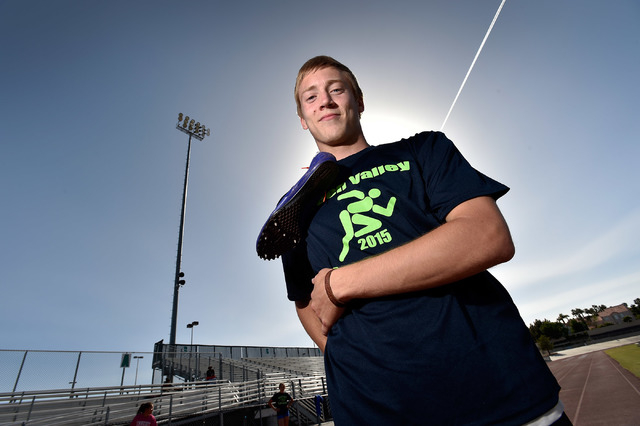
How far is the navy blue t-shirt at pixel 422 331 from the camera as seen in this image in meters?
0.80

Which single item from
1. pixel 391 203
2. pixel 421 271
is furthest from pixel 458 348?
pixel 391 203

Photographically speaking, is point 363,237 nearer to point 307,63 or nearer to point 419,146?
point 419,146

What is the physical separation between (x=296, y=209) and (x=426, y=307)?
2.18 ft

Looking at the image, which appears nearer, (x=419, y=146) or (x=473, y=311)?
(x=473, y=311)

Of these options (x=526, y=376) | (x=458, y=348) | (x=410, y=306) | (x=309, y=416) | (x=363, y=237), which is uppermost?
(x=363, y=237)

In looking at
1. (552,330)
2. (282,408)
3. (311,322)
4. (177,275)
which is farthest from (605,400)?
(552,330)

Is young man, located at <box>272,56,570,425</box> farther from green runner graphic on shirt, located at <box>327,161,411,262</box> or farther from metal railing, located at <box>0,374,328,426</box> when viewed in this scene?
metal railing, located at <box>0,374,328,426</box>

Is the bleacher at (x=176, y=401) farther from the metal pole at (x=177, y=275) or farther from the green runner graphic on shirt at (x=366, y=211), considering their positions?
the green runner graphic on shirt at (x=366, y=211)

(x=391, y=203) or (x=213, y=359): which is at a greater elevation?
(x=213, y=359)

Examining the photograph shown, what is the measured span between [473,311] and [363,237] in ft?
1.44

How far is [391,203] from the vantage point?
44.0 inches

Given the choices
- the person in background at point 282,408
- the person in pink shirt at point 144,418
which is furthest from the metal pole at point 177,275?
the person in pink shirt at point 144,418

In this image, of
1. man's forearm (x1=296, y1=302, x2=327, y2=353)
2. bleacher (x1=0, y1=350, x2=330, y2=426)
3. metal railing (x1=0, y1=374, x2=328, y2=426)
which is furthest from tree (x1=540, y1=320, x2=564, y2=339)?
man's forearm (x1=296, y1=302, x2=327, y2=353)

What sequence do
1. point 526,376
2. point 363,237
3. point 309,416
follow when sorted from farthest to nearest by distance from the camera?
point 309,416, point 363,237, point 526,376
